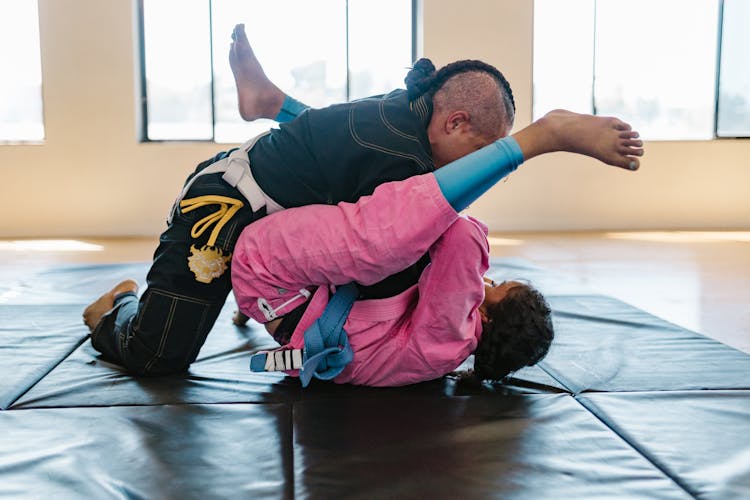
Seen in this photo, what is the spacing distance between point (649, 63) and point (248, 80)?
5464 mm

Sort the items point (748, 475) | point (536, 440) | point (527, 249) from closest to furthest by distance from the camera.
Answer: point (748, 475)
point (536, 440)
point (527, 249)

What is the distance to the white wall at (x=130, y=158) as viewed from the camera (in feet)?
19.7

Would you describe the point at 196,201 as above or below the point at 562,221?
→ above

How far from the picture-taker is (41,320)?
8.66 feet

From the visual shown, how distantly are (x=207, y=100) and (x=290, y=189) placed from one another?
4719 millimetres

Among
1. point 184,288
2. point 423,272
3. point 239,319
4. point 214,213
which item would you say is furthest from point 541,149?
point 239,319

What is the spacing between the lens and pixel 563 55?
655 centimetres

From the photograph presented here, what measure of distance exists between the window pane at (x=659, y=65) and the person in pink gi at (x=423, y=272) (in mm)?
5221

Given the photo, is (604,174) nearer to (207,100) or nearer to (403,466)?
(207,100)

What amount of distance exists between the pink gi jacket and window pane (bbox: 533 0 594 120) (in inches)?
197

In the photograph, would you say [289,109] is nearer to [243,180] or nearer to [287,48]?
[243,180]

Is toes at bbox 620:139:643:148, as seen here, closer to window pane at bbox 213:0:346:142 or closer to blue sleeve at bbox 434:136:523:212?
blue sleeve at bbox 434:136:523:212

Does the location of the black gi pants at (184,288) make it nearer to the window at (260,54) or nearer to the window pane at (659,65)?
the window at (260,54)

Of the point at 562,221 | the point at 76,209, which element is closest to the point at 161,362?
the point at 76,209
